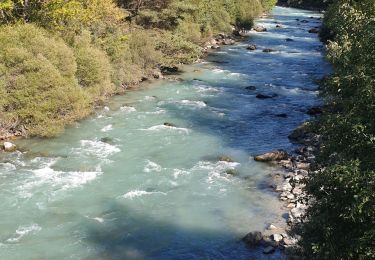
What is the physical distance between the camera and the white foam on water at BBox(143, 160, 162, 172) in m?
24.9

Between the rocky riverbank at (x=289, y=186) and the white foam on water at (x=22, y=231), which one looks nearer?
the rocky riverbank at (x=289, y=186)

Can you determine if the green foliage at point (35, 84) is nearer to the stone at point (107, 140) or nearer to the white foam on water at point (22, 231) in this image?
the stone at point (107, 140)

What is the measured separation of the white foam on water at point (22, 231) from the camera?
1836 cm

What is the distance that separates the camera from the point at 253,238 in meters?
18.4

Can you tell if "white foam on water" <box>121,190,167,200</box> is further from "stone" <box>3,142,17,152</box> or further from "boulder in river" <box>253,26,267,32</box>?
"boulder in river" <box>253,26,267,32</box>

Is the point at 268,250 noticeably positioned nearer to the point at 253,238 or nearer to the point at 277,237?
the point at 253,238

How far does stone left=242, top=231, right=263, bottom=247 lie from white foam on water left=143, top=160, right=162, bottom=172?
Answer: 7843 mm

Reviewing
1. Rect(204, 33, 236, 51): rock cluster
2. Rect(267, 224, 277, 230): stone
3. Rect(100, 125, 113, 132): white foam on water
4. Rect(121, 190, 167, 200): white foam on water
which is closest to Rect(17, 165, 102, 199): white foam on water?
Rect(121, 190, 167, 200): white foam on water

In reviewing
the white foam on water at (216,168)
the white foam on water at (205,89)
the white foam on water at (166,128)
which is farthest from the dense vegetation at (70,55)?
the white foam on water at (216,168)

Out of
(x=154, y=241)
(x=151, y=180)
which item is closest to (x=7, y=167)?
(x=151, y=180)

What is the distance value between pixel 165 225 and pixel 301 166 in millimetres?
9542

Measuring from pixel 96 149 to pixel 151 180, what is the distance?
17.3 ft

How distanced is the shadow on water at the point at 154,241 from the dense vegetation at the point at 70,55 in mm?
10926

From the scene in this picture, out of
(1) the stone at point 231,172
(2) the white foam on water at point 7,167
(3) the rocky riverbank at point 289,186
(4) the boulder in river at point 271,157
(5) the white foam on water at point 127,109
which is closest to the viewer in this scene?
(3) the rocky riverbank at point 289,186
